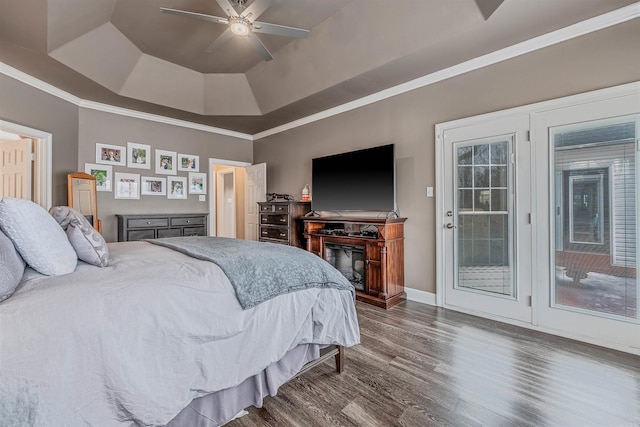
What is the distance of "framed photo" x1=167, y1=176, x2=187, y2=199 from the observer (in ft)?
16.2

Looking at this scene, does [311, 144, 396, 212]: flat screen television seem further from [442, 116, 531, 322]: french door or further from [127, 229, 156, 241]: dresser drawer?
[127, 229, 156, 241]: dresser drawer

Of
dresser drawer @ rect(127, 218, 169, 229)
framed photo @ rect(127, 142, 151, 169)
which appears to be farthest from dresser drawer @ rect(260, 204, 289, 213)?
framed photo @ rect(127, 142, 151, 169)

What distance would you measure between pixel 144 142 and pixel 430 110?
171 inches

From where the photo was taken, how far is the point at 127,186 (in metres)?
4.50

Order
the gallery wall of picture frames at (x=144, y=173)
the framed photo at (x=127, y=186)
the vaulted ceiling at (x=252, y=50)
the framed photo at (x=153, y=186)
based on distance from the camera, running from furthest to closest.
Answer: the framed photo at (x=153, y=186), the framed photo at (x=127, y=186), the gallery wall of picture frames at (x=144, y=173), the vaulted ceiling at (x=252, y=50)

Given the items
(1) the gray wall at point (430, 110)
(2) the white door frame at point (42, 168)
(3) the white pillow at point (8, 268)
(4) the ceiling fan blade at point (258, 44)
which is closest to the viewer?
(3) the white pillow at point (8, 268)

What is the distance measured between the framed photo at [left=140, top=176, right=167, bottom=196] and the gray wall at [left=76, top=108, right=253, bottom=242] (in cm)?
7

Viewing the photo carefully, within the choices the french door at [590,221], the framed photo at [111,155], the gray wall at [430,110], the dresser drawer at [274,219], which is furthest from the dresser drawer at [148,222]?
the french door at [590,221]

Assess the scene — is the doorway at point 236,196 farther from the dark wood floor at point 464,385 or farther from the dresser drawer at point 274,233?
the dark wood floor at point 464,385

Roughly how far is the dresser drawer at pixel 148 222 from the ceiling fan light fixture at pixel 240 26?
3.17 metres

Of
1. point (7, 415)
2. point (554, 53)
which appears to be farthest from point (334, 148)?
point (7, 415)

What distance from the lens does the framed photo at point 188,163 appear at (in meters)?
5.04

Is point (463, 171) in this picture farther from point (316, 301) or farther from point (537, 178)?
point (316, 301)

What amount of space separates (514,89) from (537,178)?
2.94ft
